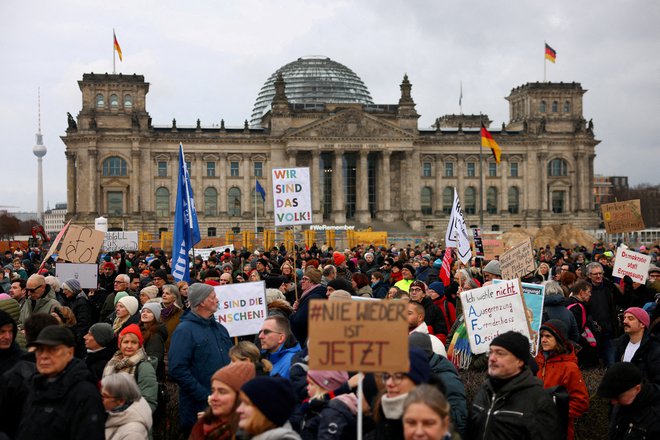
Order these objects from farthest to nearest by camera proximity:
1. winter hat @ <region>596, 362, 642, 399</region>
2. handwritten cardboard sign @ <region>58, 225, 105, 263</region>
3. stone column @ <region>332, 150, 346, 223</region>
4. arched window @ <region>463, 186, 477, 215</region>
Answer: arched window @ <region>463, 186, 477, 215</region> < stone column @ <region>332, 150, 346, 223</region> < handwritten cardboard sign @ <region>58, 225, 105, 263</region> < winter hat @ <region>596, 362, 642, 399</region>

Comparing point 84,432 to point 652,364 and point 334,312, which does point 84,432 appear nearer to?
point 334,312

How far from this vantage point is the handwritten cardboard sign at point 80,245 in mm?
16406

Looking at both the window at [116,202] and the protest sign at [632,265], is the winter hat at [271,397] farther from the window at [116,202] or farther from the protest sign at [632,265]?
the window at [116,202]

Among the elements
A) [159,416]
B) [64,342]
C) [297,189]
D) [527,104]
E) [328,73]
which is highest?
[328,73]

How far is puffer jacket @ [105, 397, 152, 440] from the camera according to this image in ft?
19.2

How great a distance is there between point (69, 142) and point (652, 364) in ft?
215

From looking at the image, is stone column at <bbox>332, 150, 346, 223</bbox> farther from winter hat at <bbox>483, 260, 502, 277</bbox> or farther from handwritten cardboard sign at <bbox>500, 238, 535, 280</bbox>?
winter hat at <bbox>483, 260, 502, 277</bbox>

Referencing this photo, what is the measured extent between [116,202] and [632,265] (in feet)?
195

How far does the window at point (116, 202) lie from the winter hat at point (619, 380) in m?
65.0

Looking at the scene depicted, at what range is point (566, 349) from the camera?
24.0ft

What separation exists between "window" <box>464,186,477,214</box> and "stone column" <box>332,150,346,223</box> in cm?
1325

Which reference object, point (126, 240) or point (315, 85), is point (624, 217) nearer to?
point (126, 240)

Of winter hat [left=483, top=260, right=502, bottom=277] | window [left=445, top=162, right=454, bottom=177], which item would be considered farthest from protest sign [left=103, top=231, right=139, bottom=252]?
window [left=445, top=162, right=454, bottom=177]

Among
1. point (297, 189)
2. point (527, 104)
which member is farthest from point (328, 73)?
point (297, 189)
